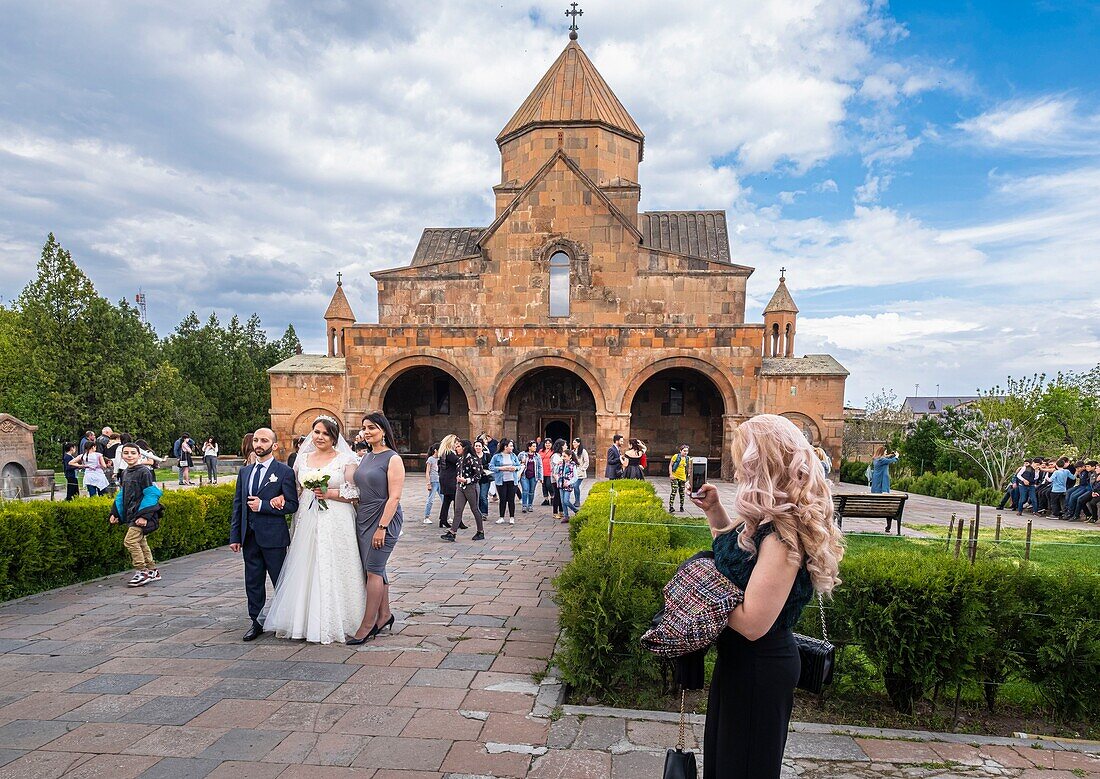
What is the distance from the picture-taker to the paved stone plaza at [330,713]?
10.2ft

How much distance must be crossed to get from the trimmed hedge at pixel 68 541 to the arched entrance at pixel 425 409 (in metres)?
13.8

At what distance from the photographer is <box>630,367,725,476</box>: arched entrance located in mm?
20969

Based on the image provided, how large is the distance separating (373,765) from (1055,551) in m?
9.87

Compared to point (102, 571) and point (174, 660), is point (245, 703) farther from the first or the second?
point (102, 571)

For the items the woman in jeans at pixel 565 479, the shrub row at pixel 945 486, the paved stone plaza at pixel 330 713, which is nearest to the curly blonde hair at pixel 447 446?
the woman in jeans at pixel 565 479

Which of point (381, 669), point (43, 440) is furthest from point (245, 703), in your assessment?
point (43, 440)

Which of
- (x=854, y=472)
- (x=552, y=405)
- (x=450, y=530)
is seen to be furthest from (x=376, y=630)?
(x=854, y=472)

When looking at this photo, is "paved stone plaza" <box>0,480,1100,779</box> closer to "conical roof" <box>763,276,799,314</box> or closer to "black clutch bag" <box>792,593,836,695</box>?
"black clutch bag" <box>792,593,836,695</box>

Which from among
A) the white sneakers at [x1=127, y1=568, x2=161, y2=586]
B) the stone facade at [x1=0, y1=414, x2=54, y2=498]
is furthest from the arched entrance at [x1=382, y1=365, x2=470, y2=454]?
the white sneakers at [x1=127, y1=568, x2=161, y2=586]

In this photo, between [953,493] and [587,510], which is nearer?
Answer: [587,510]

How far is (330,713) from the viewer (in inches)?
142

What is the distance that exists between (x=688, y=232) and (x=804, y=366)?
798cm

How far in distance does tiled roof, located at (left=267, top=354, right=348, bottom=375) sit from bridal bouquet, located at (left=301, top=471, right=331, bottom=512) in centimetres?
1527

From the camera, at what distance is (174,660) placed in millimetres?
4371
